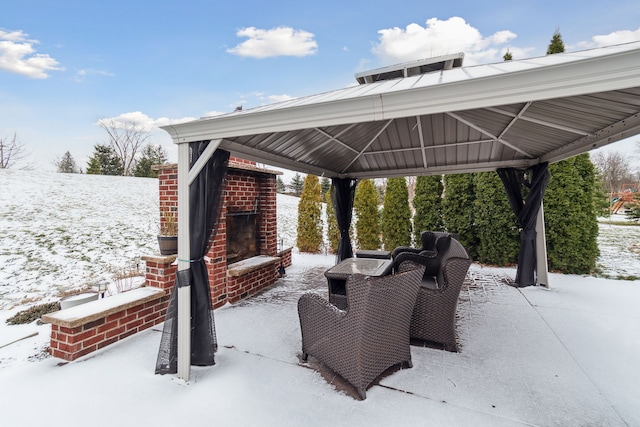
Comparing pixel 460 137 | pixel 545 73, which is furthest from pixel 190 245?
pixel 460 137

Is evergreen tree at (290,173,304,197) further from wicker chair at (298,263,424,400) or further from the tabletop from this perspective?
wicker chair at (298,263,424,400)

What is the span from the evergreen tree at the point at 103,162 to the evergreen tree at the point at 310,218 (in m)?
18.3

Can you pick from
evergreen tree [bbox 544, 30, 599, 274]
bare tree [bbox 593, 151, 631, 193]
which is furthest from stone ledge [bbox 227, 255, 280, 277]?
bare tree [bbox 593, 151, 631, 193]

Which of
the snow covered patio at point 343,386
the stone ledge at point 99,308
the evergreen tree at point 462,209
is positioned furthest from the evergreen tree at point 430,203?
the stone ledge at point 99,308

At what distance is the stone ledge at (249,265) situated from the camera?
3967mm

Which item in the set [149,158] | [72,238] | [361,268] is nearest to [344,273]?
[361,268]

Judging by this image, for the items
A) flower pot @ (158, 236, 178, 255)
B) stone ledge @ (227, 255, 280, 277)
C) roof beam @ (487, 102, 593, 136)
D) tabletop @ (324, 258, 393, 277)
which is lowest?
stone ledge @ (227, 255, 280, 277)

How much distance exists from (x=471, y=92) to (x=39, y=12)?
9297 millimetres

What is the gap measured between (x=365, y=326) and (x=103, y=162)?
78.1ft

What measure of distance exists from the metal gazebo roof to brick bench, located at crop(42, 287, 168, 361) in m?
1.83

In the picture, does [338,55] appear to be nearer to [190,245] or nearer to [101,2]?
[101,2]

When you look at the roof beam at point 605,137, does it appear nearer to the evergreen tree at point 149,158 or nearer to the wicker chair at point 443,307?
the wicker chair at point 443,307

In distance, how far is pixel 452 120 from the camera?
10.6ft

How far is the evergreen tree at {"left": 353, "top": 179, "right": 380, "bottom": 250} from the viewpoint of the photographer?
293 inches
